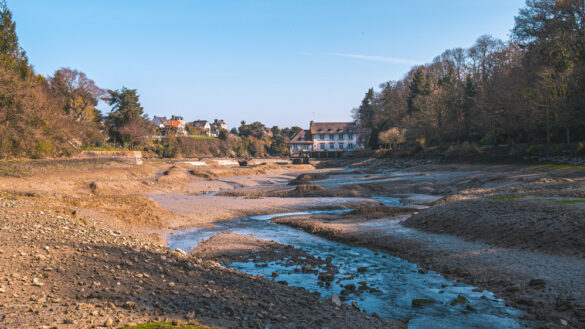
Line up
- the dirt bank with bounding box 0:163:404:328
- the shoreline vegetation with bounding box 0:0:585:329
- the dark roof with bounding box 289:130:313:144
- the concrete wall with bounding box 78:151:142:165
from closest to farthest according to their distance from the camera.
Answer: the dirt bank with bounding box 0:163:404:328, the shoreline vegetation with bounding box 0:0:585:329, the concrete wall with bounding box 78:151:142:165, the dark roof with bounding box 289:130:313:144

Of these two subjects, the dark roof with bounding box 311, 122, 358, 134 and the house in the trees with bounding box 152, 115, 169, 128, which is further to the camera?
the house in the trees with bounding box 152, 115, 169, 128

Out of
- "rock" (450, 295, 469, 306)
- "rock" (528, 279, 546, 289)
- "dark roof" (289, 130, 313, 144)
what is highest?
"dark roof" (289, 130, 313, 144)

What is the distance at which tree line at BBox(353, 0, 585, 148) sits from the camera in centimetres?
3838

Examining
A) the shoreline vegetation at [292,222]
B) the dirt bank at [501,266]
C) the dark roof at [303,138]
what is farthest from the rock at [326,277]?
the dark roof at [303,138]

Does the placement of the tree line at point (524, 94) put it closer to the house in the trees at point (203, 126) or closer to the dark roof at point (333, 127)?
the dark roof at point (333, 127)

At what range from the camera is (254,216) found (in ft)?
71.9

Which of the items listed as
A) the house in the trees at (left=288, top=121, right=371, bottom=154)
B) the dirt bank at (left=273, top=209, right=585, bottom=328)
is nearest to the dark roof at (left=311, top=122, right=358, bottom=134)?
the house in the trees at (left=288, top=121, right=371, bottom=154)

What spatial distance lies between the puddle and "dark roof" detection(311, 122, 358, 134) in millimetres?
104363

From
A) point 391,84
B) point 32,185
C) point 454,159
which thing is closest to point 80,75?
point 32,185

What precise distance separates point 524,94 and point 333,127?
78.9m

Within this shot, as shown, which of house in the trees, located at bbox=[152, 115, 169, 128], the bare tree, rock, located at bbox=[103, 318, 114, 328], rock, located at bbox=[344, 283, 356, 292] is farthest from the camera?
house in the trees, located at bbox=[152, 115, 169, 128]

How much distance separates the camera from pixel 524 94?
136 ft

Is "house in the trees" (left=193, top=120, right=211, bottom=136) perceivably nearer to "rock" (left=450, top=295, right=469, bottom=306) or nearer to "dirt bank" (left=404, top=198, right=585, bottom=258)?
"dirt bank" (left=404, top=198, right=585, bottom=258)

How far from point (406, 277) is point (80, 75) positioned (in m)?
70.9
